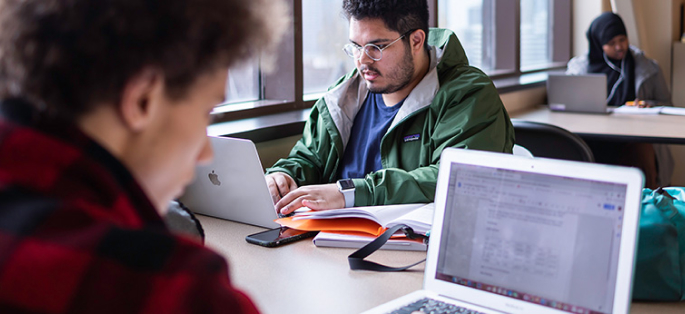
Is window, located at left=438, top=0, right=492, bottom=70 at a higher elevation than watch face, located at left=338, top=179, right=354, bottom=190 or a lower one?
higher

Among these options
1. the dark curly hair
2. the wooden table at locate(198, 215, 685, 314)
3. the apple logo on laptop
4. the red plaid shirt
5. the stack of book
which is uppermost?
the dark curly hair

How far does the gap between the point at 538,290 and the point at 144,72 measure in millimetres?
709

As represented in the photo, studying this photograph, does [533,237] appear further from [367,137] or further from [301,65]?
[301,65]

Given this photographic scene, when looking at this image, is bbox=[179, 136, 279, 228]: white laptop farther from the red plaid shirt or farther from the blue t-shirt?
the red plaid shirt

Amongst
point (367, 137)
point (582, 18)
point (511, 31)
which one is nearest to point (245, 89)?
point (367, 137)

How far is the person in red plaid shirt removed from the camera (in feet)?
1.35

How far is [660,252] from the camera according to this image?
1.14 m

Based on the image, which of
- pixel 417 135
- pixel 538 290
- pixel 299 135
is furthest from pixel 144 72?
pixel 299 135

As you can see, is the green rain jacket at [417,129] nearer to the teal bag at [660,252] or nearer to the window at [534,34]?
the teal bag at [660,252]

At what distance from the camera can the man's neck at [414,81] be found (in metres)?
2.12

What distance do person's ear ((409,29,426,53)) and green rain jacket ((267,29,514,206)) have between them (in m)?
→ 0.06

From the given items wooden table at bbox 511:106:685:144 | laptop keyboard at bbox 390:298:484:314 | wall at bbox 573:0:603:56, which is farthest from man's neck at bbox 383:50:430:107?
wall at bbox 573:0:603:56

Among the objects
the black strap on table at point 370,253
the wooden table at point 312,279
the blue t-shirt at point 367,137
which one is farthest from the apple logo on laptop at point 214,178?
the blue t-shirt at point 367,137

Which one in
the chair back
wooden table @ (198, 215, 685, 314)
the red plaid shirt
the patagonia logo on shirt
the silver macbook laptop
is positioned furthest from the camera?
the silver macbook laptop
